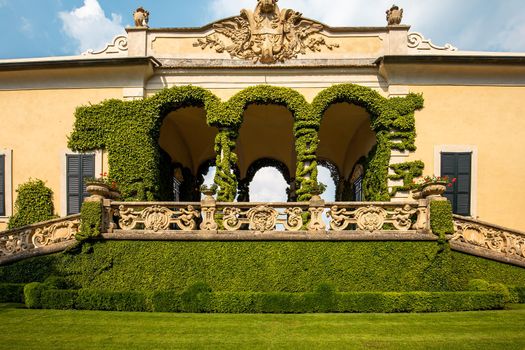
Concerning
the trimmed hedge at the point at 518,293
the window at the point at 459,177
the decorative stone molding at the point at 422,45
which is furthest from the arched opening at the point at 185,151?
the trimmed hedge at the point at 518,293

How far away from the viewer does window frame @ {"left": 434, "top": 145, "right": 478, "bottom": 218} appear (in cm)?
1463

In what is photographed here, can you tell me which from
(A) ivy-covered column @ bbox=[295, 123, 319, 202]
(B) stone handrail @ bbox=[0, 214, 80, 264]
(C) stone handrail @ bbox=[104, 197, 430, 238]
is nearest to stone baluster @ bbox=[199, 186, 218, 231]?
(C) stone handrail @ bbox=[104, 197, 430, 238]

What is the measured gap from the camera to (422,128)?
14977mm

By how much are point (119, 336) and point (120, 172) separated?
841 cm

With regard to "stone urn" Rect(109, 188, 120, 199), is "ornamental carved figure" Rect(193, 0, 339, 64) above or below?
above

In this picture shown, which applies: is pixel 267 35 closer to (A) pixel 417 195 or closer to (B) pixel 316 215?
(B) pixel 316 215

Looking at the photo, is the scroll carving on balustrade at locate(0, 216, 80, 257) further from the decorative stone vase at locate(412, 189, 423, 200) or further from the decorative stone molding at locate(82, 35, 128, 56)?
the decorative stone vase at locate(412, 189, 423, 200)

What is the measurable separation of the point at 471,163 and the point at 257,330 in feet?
36.9

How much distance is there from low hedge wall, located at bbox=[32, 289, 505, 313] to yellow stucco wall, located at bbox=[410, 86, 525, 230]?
6186 mm

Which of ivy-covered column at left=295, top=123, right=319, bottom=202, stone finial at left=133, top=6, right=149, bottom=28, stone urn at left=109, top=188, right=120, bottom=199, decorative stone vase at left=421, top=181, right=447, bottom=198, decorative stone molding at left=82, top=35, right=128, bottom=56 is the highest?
stone finial at left=133, top=6, right=149, bottom=28

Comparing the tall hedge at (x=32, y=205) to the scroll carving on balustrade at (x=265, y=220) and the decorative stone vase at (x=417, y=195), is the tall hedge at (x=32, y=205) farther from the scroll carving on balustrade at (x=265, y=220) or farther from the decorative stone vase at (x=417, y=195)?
the decorative stone vase at (x=417, y=195)

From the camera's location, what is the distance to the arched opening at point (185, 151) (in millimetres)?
17812

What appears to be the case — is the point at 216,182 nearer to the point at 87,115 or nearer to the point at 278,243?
the point at 278,243

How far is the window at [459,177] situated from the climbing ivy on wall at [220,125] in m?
1.53
